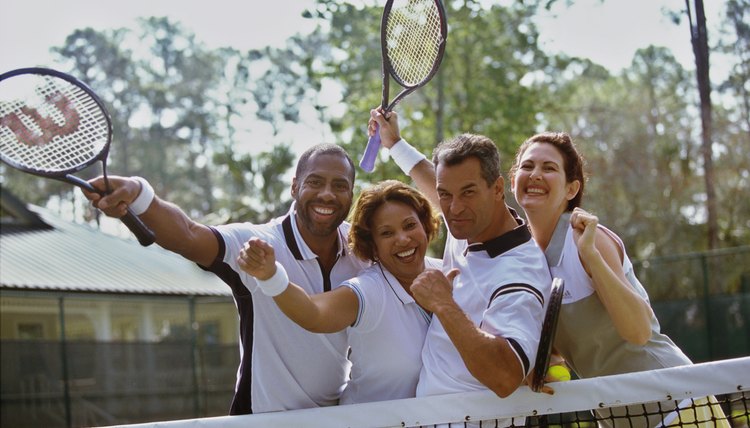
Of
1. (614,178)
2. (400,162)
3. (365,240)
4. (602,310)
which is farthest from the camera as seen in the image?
(614,178)

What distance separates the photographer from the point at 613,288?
318 cm

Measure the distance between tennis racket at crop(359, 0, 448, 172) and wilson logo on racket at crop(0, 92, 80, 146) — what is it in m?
1.29

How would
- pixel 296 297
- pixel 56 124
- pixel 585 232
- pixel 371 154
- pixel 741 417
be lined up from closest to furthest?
pixel 296 297 < pixel 585 232 < pixel 56 124 < pixel 371 154 < pixel 741 417

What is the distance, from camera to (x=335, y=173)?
3732mm

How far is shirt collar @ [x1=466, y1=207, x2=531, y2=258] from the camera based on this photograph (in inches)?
132

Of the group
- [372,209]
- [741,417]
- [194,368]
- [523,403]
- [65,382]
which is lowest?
[194,368]

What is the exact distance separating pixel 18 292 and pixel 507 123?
8.30m

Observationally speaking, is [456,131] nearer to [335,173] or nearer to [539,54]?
[539,54]

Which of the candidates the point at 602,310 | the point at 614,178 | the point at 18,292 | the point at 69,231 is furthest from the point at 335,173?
the point at 614,178

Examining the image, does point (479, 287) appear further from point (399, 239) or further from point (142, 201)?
point (142, 201)

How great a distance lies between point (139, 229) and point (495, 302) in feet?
3.67

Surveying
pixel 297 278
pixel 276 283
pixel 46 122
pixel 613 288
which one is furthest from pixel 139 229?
pixel 613 288

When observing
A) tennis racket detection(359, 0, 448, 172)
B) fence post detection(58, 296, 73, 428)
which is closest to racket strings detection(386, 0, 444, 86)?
tennis racket detection(359, 0, 448, 172)

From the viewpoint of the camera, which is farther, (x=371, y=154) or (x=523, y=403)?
(x=371, y=154)
